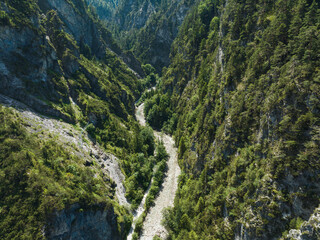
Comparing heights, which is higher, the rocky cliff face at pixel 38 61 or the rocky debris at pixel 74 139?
the rocky cliff face at pixel 38 61

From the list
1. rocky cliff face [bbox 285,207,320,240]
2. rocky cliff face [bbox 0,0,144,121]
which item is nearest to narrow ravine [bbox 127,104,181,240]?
rocky cliff face [bbox 285,207,320,240]

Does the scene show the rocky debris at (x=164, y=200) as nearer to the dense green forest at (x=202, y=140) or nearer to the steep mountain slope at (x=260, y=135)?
the dense green forest at (x=202, y=140)

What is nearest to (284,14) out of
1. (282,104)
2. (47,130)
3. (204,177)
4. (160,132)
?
(282,104)

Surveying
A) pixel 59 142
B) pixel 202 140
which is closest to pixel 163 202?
pixel 202 140

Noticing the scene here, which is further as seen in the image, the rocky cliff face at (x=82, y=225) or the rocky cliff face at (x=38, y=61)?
the rocky cliff face at (x=38, y=61)

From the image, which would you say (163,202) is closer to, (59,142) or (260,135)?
(59,142)

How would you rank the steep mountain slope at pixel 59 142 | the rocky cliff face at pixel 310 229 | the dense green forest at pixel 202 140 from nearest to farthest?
the rocky cliff face at pixel 310 229 → the dense green forest at pixel 202 140 → the steep mountain slope at pixel 59 142

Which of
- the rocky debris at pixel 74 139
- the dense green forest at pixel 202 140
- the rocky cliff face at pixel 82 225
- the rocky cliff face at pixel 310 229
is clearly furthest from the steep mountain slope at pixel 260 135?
the rocky debris at pixel 74 139
